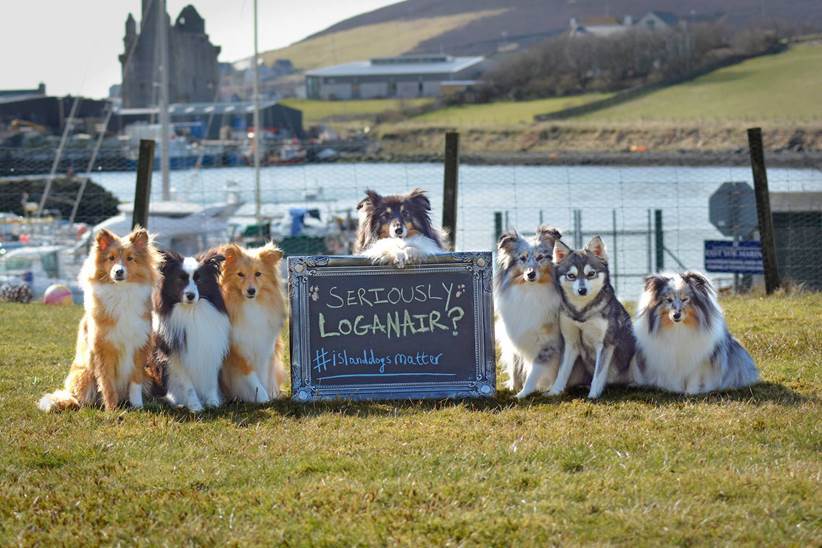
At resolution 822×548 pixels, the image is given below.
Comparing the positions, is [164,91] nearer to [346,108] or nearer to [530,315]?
[530,315]

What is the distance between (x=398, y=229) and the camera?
7465 millimetres

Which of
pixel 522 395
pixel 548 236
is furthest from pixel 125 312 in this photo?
pixel 548 236

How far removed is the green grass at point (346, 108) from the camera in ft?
213

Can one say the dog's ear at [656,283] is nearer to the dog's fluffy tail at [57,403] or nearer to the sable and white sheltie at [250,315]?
the sable and white sheltie at [250,315]

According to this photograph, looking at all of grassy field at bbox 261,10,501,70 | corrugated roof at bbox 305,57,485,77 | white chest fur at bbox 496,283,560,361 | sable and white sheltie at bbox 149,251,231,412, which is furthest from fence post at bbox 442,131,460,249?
grassy field at bbox 261,10,501,70

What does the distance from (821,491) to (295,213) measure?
26529 millimetres

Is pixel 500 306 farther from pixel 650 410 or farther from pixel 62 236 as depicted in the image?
pixel 62 236

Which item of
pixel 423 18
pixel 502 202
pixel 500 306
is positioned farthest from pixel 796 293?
pixel 423 18

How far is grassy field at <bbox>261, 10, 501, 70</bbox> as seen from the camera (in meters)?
96.4

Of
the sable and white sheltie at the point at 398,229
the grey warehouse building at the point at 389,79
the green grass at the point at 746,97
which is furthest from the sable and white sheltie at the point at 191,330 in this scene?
the grey warehouse building at the point at 389,79

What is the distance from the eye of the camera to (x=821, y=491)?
4926mm

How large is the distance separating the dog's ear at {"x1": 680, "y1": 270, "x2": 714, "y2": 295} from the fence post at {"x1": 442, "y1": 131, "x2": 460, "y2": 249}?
4.71 meters

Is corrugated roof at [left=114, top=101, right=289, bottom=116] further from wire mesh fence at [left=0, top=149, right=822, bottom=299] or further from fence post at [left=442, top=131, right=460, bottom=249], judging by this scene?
fence post at [left=442, top=131, right=460, bottom=249]

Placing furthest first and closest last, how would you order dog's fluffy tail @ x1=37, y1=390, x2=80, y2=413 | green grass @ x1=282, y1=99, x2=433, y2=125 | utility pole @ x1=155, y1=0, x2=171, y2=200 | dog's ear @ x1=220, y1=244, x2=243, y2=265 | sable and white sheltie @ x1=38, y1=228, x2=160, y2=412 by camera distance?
green grass @ x1=282, y1=99, x2=433, y2=125, utility pole @ x1=155, y1=0, x2=171, y2=200, dog's ear @ x1=220, y1=244, x2=243, y2=265, dog's fluffy tail @ x1=37, y1=390, x2=80, y2=413, sable and white sheltie @ x1=38, y1=228, x2=160, y2=412
